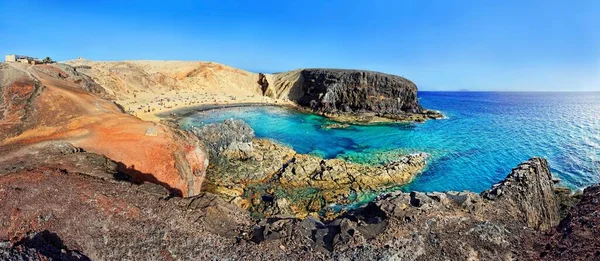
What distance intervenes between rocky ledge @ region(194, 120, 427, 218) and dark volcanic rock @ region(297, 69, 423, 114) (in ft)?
100

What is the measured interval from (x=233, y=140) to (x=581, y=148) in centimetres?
4303

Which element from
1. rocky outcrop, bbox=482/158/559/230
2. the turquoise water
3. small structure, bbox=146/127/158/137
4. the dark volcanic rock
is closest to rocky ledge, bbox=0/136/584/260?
rocky outcrop, bbox=482/158/559/230

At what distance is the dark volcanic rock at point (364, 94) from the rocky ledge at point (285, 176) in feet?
100

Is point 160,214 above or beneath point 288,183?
above

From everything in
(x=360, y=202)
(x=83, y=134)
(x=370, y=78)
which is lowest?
(x=360, y=202)

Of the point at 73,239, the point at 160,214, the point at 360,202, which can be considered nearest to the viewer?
the point at 73,239

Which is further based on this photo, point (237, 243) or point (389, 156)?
point (389, 156)

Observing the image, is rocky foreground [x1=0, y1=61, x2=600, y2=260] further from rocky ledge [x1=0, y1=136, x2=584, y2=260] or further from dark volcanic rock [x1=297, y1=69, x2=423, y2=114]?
dark volcanic rock [x1=297, y1=69, x2=423, y2=114]

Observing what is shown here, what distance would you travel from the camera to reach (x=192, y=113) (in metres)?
45.0

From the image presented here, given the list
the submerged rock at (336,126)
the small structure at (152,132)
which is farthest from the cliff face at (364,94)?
the small structure at (152,132)

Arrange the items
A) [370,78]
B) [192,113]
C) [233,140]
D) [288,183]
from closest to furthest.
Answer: [288,183] < [233,140] < [192,113] < [370,78]

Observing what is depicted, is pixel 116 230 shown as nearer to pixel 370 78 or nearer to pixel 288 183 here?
pixel 288 183

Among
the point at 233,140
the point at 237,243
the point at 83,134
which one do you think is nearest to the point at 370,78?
the point at 233,140

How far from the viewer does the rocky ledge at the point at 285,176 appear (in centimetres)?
1959
